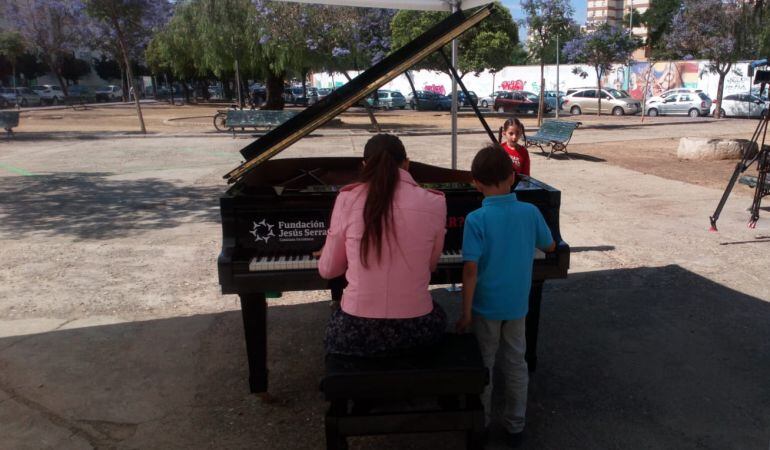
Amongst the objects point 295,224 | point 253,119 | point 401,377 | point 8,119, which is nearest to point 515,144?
point 295,224

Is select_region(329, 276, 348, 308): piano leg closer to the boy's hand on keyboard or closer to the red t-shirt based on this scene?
the boy's hand on keyboard

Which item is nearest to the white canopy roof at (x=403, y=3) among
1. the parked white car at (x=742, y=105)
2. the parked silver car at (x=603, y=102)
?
the parked white car at (x=742, y=105)

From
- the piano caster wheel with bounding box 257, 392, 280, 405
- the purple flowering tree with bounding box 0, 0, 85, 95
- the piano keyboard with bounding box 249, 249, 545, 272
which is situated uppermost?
the purple flowering tree with bounding box 0, 0, 85, 95

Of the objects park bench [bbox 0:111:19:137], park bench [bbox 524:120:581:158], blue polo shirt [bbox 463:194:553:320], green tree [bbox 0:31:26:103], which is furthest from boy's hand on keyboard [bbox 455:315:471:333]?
green tree [bbox 0:31:26:103]

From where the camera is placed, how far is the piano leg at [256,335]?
10.8ft

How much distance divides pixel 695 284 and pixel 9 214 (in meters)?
8.96

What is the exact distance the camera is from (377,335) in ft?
8.44

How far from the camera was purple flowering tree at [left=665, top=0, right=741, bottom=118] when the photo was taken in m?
27.3

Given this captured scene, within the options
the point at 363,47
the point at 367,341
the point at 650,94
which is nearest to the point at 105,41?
the point at 363,47

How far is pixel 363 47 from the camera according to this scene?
2459 cm

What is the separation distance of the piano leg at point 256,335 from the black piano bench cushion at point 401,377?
861 millimetres

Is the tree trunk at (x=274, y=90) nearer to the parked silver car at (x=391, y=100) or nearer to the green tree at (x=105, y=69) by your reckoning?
the parked silver car at (x=391, y=100)

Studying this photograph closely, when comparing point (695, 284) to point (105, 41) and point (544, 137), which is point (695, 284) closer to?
point (544, 137)

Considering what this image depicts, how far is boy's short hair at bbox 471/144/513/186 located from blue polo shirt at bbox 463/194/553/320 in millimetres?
92
